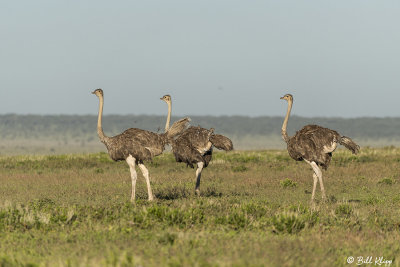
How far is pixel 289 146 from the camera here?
18188 millimetres

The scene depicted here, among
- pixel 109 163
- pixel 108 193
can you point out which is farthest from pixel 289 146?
pixel 109 163

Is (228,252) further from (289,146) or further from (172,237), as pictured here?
(289,146)

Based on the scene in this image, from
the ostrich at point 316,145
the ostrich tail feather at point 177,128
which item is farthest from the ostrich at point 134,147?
the ostrich at point 316,145

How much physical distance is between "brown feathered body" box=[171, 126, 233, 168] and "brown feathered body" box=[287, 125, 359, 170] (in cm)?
202

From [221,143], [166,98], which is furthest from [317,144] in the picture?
[166,98]

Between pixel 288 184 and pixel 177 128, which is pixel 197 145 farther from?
pixel 288 184

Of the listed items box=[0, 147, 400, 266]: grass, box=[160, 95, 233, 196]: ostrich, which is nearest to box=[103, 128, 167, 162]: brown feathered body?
box=[0, 147, 400, 266]: grass

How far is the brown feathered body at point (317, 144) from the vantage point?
1786 cm

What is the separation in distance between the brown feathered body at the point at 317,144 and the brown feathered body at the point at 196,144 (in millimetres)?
2024

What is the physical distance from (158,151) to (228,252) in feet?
25.6

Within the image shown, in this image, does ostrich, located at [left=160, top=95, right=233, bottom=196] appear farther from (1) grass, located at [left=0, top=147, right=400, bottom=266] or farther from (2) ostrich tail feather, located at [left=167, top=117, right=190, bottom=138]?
(1) grass, located at [left=0, top=147, right=400, bottom=266]

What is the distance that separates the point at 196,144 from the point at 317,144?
3.55m

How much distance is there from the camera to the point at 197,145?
19.0m

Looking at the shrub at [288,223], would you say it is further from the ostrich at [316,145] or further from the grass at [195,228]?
the ostrich at [316,145]
